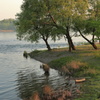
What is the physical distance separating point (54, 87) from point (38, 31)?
29.2 meters

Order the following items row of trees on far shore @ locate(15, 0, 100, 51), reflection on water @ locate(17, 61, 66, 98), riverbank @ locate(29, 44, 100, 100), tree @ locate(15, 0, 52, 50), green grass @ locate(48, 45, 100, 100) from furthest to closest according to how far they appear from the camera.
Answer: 1. tree @ locate(15, 0, 52, 50)
2. row of trees on far shore @ locate(15, 0, 100, 51)
3. reflection on water @ locate(17, 61, 66, 98)
4. riverbank @ locate(29, 44, 100, 100)
5. green grass @ locate(48, 45, 100, 100)

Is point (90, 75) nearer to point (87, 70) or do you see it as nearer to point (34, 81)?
point (87, 70)

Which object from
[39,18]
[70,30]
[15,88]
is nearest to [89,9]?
[70,30]

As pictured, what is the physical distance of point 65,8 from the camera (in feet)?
147

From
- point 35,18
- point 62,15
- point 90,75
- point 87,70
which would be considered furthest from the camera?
point 35,18

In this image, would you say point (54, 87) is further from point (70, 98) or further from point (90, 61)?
point (90, 61)

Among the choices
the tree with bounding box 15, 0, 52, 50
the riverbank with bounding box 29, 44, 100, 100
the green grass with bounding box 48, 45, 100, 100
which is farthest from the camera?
the tree with bounding box 15, 0, 52, 50

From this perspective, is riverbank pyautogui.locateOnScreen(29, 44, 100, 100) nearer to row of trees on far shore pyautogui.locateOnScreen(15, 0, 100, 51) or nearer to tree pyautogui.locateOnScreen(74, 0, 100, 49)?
row of trees on far shore pyautogui.locateOnScreen(15, 0, 100, 51)

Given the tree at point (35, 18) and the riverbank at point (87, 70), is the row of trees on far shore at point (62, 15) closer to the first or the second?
the tree at point (35, 18)

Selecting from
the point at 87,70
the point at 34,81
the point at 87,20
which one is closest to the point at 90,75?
the point at 87,70

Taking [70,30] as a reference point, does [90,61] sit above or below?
below

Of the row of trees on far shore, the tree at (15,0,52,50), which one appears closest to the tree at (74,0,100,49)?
the row of trees on far shore

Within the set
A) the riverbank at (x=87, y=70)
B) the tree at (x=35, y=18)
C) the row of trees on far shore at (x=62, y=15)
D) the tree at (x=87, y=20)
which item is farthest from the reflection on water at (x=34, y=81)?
the tree at (x=35, y=18)

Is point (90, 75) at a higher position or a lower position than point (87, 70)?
lower
